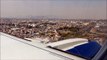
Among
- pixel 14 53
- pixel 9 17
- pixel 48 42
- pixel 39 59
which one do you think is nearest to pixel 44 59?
pixel 39 59

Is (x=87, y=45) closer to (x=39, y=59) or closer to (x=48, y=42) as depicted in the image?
(x=48, y=42)

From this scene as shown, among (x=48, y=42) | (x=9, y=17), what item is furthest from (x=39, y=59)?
(x=9, y=17)

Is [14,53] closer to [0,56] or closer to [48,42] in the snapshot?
[0,56]

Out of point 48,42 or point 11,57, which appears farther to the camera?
point 48,42

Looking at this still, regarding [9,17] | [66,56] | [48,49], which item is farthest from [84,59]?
[9,17]

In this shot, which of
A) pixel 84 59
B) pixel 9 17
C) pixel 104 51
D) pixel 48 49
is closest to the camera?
pixel 104 51

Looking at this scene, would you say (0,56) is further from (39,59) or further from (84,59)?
(84,59)

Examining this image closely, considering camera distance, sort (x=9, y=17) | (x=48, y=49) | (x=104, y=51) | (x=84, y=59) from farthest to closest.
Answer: (x=9, y=17) → (x=48, y=49) → (x=84, y=59) → (x=104, y=51)

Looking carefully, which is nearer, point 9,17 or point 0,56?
point 0,56

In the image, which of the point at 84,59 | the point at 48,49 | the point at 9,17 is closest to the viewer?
the point at 84,59
